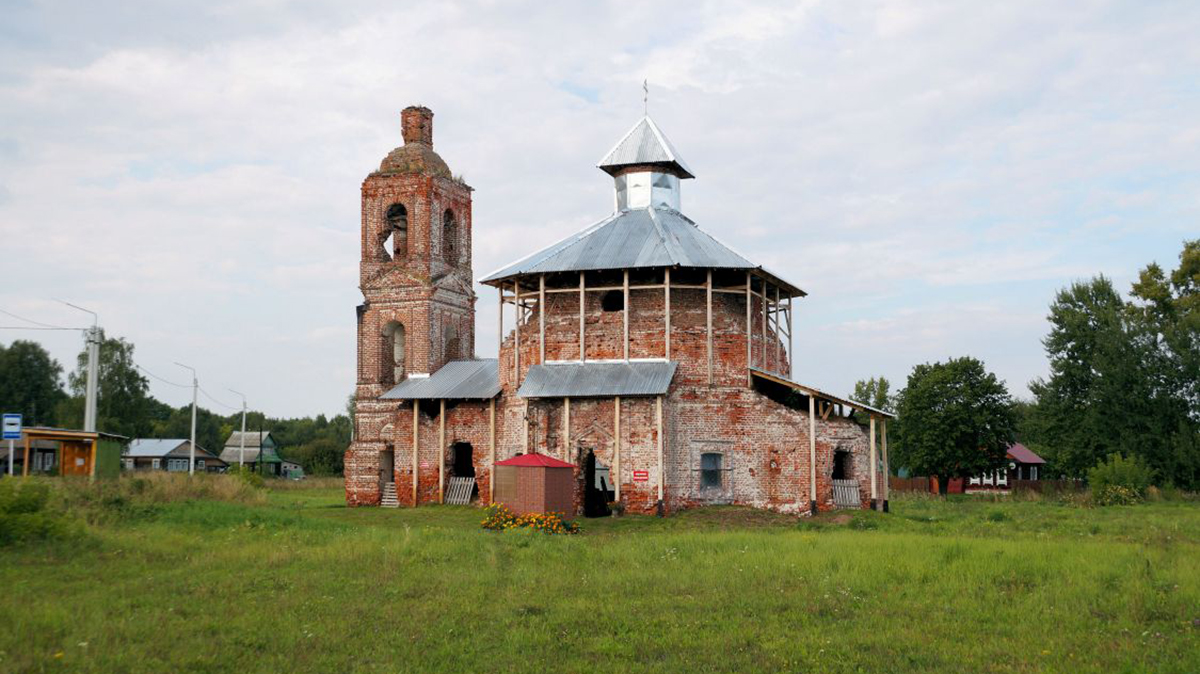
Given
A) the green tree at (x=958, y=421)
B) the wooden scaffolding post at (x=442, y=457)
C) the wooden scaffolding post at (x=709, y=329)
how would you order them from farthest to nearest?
the green tree at (x=958, y=421) → the wooden scaffolding post at (x=442, y=457) → the wooden scaffolding post at (x=709, y=329)

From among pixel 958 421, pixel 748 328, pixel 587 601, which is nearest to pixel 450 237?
pixel 748 328

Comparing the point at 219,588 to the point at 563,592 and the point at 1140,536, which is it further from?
the point at 1140,536

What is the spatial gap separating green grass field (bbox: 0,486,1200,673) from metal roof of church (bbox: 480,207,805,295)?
11042 mm

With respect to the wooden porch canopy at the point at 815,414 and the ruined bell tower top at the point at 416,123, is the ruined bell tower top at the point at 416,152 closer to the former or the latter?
the ruined bell tower top at the point at 416,123

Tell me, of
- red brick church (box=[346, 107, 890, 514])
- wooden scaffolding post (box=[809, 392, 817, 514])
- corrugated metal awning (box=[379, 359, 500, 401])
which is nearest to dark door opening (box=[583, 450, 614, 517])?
red brick church (box=[346, 107, 890, 514])

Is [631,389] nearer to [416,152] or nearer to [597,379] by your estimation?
[597,379]

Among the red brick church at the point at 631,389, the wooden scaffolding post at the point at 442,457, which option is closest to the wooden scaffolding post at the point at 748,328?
the red brick church at the point at 631,389

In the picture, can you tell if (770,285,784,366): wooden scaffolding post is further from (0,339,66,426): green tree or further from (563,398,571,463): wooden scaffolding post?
(0,339,66,426): green tree

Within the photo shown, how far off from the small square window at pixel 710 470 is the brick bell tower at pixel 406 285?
11.9 metres

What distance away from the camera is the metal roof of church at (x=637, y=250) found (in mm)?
29078

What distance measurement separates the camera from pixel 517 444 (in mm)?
30750

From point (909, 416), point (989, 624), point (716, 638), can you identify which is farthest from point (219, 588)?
point (909, 416)

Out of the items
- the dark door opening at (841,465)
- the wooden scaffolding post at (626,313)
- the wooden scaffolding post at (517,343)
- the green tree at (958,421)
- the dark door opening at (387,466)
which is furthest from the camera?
the green tree at (958,421)

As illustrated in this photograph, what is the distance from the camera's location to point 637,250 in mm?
30047
